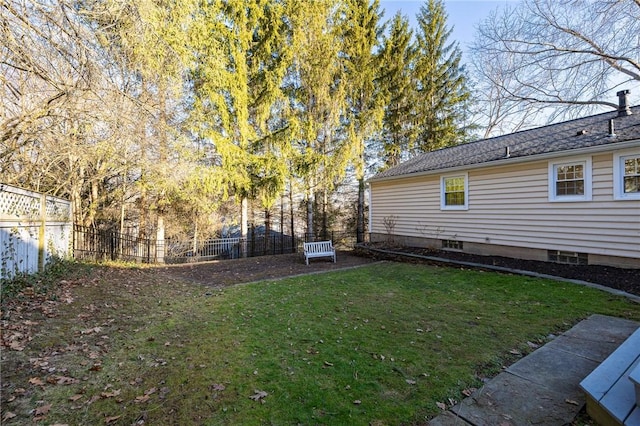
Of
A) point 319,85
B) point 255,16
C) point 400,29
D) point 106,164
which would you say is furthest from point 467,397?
point 400,29

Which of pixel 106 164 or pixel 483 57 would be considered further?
pixel 483 57

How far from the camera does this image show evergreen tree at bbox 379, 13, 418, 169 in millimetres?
16609

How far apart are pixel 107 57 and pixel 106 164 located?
480 cm

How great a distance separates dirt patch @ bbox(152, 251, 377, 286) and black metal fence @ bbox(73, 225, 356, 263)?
2543 millimetres

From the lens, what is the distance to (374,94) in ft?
53.1

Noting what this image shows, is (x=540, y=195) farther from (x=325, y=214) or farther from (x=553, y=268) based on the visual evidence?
(x=325, y=214)

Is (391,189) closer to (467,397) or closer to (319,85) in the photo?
(319,85)

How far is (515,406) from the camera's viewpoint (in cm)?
252

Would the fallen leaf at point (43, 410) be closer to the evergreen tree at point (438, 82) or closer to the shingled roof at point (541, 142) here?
the shingled roof at point (541, 142)

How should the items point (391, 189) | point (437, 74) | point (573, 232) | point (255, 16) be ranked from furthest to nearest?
point (437, 74), point (391, 189), point (255, 16), point (573, 232)

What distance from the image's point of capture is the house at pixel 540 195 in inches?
273

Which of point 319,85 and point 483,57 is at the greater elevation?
point 483,57

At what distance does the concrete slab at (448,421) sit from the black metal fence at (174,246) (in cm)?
1117

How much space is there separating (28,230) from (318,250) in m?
7.80
